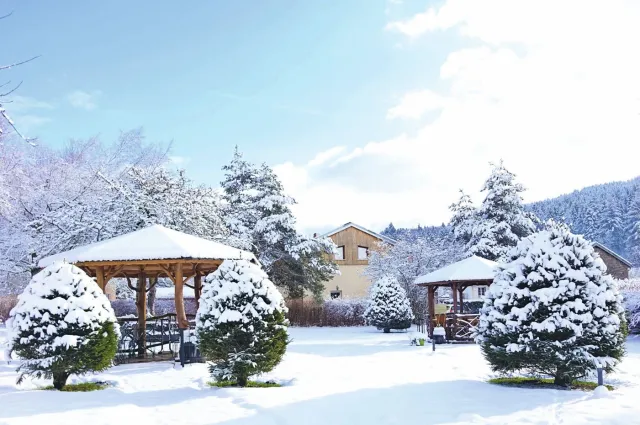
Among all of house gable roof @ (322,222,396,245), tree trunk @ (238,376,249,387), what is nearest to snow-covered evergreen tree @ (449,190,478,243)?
house gable roof @ (322,222,396,245)

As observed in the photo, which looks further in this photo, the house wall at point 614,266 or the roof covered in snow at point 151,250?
the house wall at point 614,266

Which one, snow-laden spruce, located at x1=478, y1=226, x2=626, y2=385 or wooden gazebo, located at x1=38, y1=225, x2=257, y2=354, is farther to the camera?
wooden gazebo, located at x1=38, y1=225, x2=257, y2=354

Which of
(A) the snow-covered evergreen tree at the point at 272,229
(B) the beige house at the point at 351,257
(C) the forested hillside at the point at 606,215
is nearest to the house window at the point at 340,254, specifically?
(B) the beige house at the point at 351,257

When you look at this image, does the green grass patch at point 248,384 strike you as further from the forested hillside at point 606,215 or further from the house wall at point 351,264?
the forested hillside at point 606,215

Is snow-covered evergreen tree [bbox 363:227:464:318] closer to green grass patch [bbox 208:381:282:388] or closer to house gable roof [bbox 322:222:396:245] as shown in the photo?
house gable roof [bbox 322:222:396:245]

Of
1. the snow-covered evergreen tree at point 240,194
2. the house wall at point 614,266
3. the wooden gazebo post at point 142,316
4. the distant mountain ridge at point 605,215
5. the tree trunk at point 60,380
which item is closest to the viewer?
the tree trunk at point 60,380

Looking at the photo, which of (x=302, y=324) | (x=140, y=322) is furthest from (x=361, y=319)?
(x=140, y=322)

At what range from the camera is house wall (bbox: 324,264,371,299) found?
144 feet

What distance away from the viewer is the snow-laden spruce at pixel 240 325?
970 cm

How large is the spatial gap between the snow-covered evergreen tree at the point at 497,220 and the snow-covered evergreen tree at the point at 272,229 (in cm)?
854

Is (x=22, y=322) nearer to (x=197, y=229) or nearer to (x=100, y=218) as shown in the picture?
(x=100, y=218)

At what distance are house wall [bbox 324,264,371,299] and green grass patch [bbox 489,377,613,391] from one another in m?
33.4

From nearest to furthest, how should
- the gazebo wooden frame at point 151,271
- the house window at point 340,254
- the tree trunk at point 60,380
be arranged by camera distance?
1. the tree trunk at point 60,380
2. the gazebo wooden frame at point 151,271
3. the house window at point 340,254

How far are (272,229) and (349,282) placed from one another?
11.9 metres
